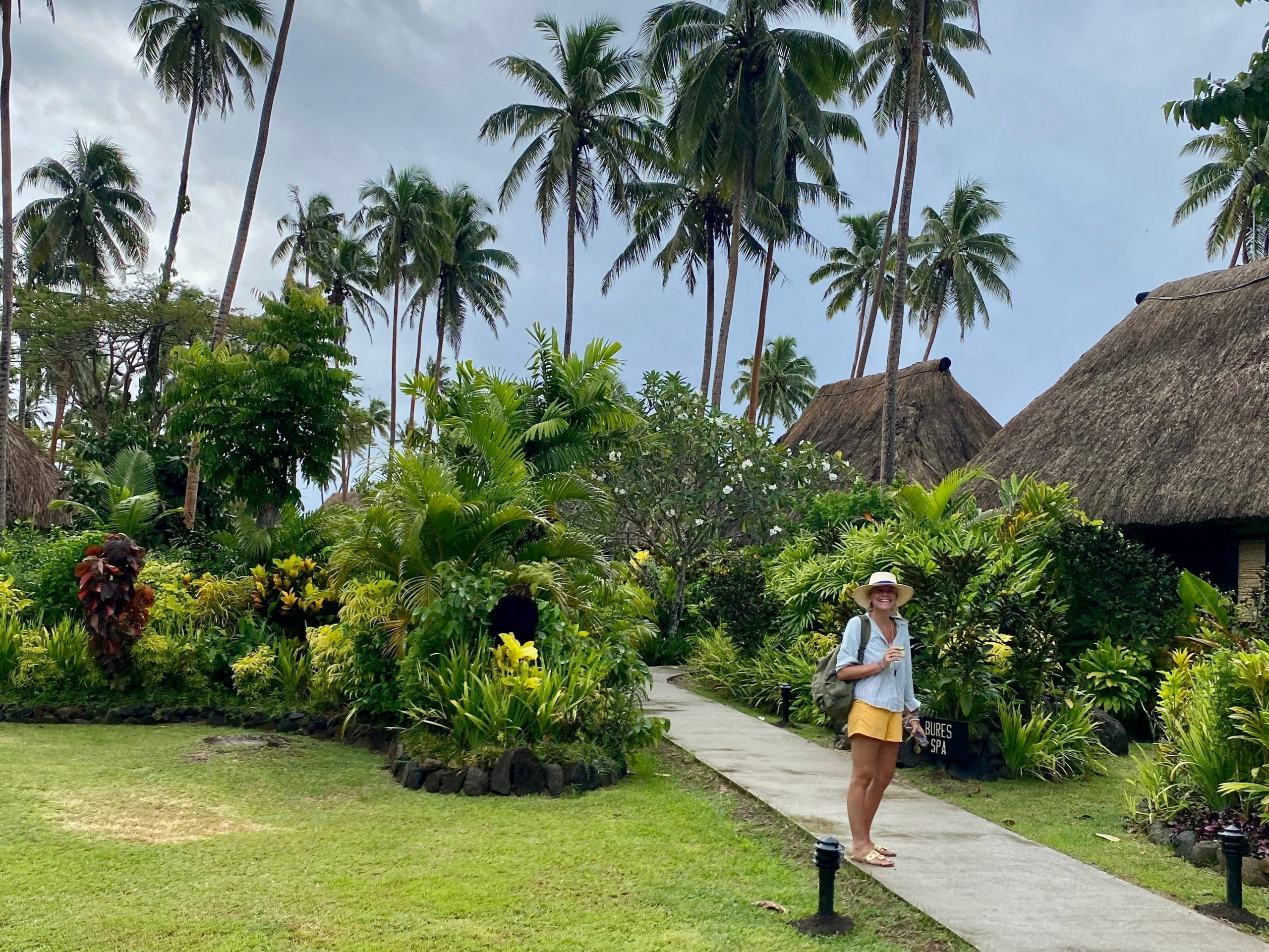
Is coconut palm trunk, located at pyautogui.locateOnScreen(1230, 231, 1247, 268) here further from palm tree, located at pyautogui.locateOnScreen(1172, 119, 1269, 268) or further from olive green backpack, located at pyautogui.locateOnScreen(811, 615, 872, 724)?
olive green backpack, located at pyautogui.locateOnScreen(811, 615, 872, 724)

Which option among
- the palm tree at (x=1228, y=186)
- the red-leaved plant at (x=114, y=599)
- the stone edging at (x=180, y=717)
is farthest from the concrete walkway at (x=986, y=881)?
the palm tree at (x=1228, y=186)

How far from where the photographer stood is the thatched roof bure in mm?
12672

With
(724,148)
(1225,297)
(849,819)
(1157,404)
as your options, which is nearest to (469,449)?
(849,819)

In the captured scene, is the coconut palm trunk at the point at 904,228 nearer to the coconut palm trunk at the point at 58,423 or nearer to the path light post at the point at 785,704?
the path light post at the point at 785,704

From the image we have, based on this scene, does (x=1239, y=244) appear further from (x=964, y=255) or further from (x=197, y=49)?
(x=197, y=49)

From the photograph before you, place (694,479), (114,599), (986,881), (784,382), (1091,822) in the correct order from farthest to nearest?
(784,382), (694,479), (114,599), (1091,822), (986,881)

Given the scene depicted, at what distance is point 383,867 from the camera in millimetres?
5188

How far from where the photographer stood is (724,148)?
77.2ft

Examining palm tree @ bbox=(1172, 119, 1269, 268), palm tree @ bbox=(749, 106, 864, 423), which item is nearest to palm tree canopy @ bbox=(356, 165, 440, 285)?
palm tree @ bbox=(749, 106, 864, 423)

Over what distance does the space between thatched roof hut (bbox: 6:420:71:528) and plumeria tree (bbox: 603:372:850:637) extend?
13.1 metres


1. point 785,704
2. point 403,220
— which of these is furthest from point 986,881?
point 403,220

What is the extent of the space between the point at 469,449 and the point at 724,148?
1564 cm

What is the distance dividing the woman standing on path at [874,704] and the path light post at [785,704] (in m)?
4.97

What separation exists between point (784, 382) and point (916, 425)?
28429 mm
